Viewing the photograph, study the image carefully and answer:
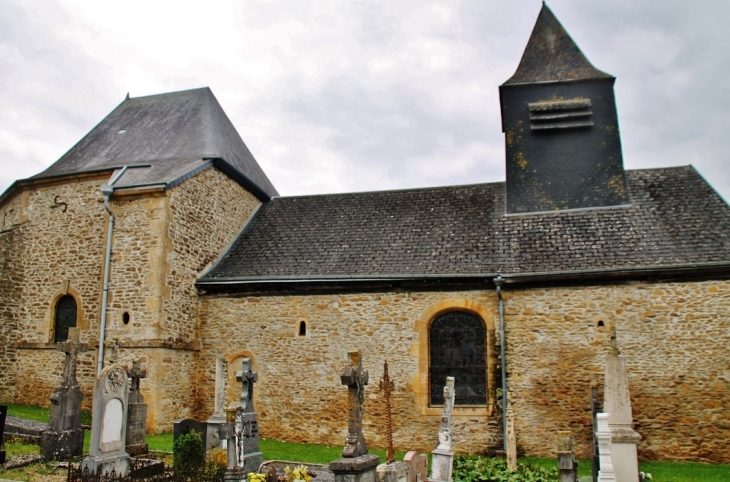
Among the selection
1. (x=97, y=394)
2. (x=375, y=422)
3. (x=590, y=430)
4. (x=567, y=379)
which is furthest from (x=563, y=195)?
(x=97, y=394)

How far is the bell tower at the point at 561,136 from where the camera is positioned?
1574 centimetres

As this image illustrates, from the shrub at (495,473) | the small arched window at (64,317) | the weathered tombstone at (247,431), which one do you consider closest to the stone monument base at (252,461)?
the weathered tombstone at (247,431)

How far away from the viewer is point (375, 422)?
1409 cm

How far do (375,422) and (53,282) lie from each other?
8.95m

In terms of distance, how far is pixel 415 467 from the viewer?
918 centimetres

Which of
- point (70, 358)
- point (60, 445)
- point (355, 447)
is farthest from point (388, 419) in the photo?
point (70, 358)

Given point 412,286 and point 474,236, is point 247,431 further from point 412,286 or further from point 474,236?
point 474,236

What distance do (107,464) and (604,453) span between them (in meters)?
6.98

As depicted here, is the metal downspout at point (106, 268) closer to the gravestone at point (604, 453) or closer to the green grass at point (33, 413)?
the green grass at point (33, 413)

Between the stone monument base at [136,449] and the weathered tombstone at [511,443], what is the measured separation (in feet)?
22.1

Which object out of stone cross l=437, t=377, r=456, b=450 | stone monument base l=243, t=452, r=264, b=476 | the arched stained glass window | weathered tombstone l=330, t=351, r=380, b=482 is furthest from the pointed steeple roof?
stone monument base l=243, t=452, r=264, b=476

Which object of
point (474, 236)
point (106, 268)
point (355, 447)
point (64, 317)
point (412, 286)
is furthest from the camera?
point (64, 317)

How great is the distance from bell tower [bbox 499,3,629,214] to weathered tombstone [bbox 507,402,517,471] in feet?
17.7

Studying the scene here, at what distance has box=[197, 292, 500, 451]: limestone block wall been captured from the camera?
1377cm
